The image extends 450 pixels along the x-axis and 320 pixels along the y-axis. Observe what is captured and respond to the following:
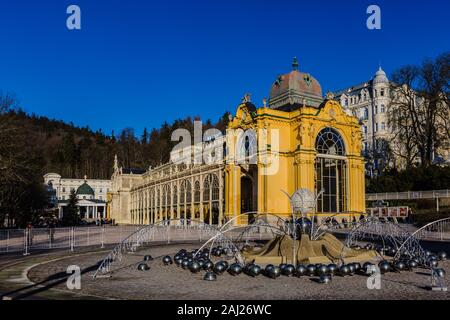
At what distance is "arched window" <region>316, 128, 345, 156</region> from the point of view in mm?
47031

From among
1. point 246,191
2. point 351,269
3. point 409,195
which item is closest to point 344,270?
point 351,269

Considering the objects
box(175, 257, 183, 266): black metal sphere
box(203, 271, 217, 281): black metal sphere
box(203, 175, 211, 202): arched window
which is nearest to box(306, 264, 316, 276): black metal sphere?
box(203, 271, 217, 281): black metal sphere

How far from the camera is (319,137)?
4675 cm

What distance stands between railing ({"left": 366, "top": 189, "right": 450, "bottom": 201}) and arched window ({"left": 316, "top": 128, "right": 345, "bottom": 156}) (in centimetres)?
1042

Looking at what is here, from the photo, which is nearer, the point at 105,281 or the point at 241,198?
the point at 105,281

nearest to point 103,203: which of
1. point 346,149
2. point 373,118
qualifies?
point 373,118

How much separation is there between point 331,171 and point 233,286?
3664 cm

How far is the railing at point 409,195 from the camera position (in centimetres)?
4767

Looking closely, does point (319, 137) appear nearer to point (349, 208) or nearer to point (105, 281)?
point (349, 208)

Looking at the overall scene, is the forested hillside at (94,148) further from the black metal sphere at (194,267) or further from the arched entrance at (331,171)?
the black metal sphere at (194,267)

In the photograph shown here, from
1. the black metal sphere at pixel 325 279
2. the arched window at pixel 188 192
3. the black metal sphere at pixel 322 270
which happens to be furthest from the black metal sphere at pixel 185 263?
the arched window at pixel 188 192

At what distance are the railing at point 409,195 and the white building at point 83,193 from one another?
245ft
